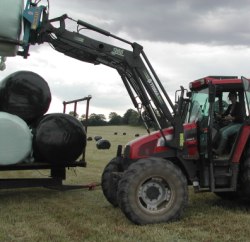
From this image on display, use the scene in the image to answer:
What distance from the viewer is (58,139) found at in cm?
844

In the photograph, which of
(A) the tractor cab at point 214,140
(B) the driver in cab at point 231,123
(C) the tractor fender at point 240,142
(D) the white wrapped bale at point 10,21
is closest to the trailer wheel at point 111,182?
(A) the tractor cab at point 214,140

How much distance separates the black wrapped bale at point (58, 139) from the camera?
27.3 feet

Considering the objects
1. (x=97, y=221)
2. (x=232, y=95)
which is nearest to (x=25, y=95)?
(x=97, y=221)

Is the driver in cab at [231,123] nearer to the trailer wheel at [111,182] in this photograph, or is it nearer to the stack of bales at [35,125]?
the trailer wheel at [111,182]

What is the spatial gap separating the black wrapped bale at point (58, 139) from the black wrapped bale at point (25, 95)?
0.93 feet

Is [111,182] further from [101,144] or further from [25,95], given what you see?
[101,144]

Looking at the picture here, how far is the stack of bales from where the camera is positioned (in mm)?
8023

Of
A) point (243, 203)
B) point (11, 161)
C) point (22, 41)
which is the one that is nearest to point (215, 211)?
point (243, 203)

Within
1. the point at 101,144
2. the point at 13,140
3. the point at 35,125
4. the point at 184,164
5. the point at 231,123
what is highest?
the point at 231,123

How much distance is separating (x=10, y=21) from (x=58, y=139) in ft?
8.05

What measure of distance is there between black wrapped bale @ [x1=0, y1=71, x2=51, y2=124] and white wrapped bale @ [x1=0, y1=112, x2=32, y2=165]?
0.42m

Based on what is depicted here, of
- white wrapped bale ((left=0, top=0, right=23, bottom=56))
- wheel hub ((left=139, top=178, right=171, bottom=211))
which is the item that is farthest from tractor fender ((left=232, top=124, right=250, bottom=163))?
white wrapped bale ((left=0, top=0, right=23, bottom=56))

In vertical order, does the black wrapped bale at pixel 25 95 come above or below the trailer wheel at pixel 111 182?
above

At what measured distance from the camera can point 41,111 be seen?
345 inches
